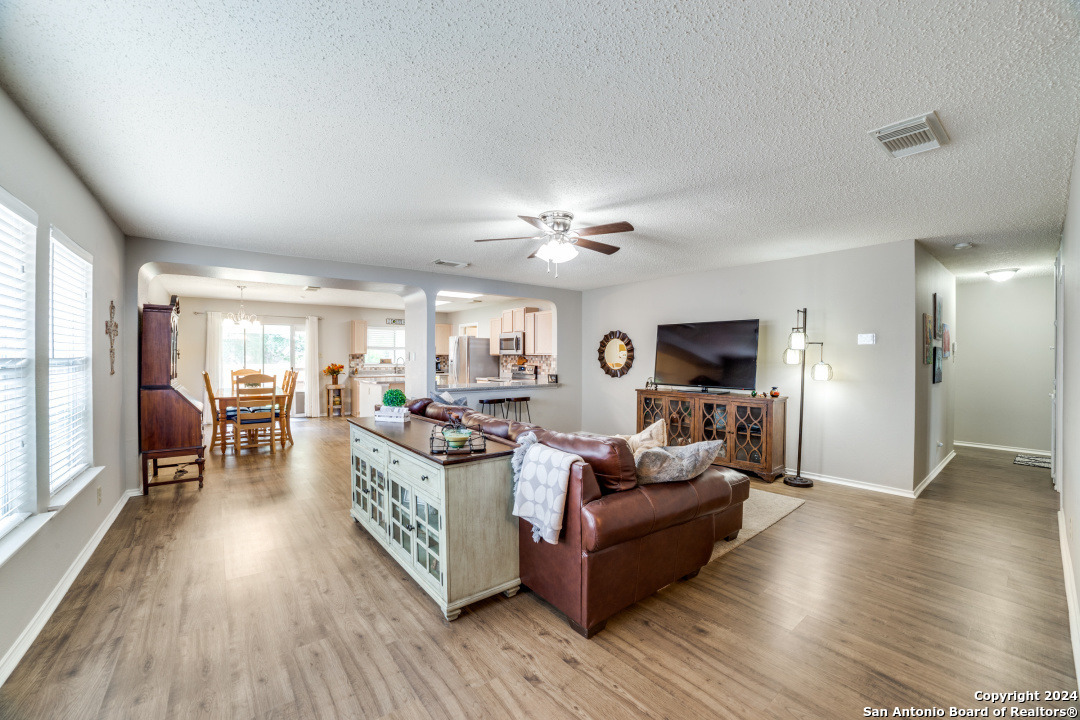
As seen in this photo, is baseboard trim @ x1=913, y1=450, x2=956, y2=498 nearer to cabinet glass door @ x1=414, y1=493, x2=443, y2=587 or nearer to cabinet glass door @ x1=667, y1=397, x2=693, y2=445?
cabinet glass door @ x1=667, y1=397, x2=693, y2=445

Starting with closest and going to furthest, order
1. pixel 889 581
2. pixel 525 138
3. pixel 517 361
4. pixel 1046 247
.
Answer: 1. pixel 525 138
2. pixel 889 581
3. pixel 1046 247
4. pixel 517 361

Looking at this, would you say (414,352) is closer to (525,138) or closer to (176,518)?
(176,518)

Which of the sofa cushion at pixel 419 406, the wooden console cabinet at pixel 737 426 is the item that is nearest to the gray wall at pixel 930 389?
the wooden console cabinet at pixel 737 426

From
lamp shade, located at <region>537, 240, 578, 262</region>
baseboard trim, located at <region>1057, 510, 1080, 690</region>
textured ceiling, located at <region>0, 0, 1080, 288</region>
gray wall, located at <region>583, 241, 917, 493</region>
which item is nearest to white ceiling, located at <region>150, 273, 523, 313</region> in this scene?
gray wall, located at <region>583, 241, 917, 493</region>

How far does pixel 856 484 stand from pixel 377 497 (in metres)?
4.54

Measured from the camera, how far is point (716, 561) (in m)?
2.96

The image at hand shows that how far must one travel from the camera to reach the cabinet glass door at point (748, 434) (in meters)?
4.85

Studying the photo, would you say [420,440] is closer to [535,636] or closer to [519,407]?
[535,636]

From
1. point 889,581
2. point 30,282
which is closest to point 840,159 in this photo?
point 889,581

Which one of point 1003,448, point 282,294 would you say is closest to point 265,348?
point 282,294

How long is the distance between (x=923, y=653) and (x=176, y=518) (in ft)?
16.0

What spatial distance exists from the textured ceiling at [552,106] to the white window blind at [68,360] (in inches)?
22.1

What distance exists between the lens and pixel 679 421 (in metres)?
5.57

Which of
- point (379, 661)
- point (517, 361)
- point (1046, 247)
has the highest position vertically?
point (1046, 247)
